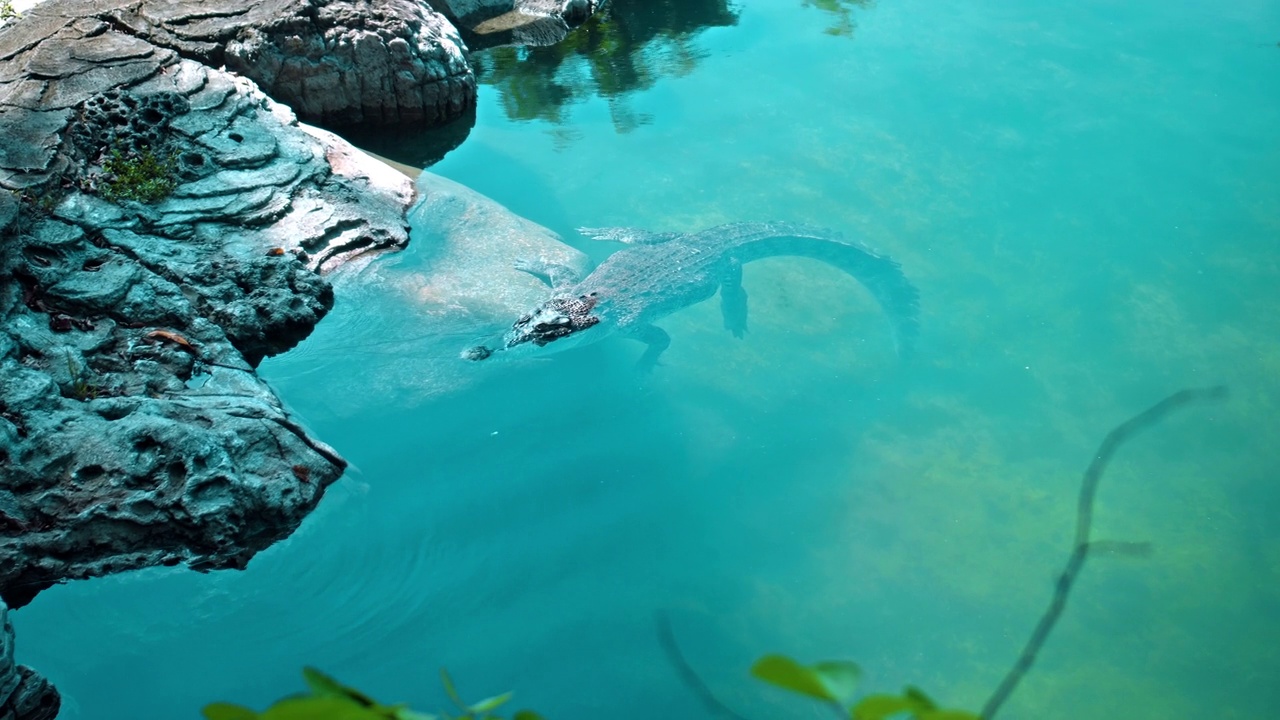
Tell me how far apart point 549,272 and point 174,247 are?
78.4 inches

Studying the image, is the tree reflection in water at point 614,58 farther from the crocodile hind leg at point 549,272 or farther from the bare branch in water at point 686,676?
the bare branch in water at point 686,676

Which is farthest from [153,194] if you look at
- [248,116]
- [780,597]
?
[780,597]

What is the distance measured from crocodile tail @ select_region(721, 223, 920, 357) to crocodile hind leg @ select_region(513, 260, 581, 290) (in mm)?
965

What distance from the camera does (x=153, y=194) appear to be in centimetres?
474

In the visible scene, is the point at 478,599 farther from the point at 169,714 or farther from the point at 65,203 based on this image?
the point at 65,203

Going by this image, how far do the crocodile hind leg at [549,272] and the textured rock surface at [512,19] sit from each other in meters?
2.96

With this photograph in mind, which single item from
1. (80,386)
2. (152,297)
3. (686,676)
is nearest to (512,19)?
(152,297)

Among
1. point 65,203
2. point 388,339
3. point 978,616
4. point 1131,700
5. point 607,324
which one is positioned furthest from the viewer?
point 607,324

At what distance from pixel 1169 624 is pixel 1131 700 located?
1.54 feet

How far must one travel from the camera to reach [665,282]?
18.4 ft

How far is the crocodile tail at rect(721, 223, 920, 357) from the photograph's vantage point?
554 cm

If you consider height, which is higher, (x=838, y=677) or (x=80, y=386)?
(x=838, y=677)

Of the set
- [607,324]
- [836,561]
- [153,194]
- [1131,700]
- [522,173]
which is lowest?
[1131,700]

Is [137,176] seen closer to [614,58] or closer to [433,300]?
[433,300]
